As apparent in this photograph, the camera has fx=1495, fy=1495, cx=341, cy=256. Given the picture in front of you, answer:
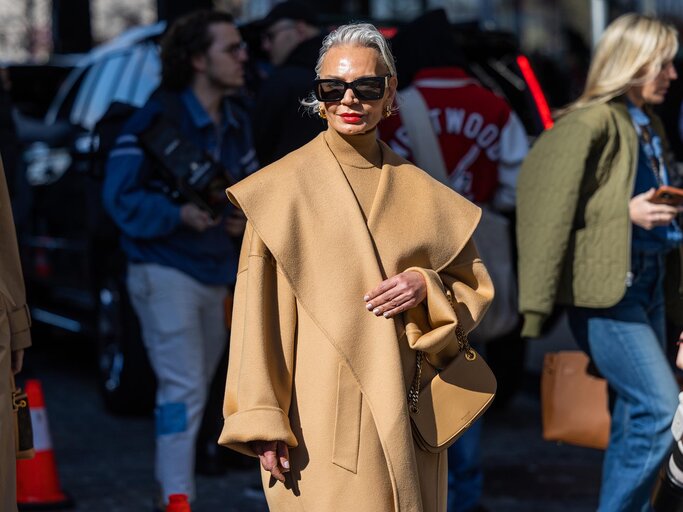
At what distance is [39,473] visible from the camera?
251 inches

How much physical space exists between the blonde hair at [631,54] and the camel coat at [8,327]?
2.13 meters

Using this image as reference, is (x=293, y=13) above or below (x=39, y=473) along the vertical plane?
above

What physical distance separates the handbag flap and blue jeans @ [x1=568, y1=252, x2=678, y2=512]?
4.74 feet

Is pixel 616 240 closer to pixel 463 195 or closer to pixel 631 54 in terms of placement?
pixel 631 54

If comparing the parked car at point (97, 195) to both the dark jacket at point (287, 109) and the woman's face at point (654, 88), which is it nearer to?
the dark jacket at point (287, 109)

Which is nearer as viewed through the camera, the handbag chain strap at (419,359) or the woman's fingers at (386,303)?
the woman's fingers at (386,303)

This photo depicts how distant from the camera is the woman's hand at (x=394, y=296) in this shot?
355 centimetres

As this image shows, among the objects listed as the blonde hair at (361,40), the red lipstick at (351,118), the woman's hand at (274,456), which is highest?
the blonde hair at (361,40)

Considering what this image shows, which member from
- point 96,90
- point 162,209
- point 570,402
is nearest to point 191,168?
point 162,209

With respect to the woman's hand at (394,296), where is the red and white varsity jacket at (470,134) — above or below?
below

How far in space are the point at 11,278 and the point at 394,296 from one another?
4.16 ft

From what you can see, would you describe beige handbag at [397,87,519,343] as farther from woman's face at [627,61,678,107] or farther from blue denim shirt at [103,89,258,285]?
woman's face at [627,61,678,107]

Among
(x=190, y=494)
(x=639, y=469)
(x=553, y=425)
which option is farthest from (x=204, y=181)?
(x=639, y=469)

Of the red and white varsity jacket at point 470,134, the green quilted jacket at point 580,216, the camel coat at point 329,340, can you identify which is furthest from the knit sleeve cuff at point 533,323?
the camel coat at point 329,340
